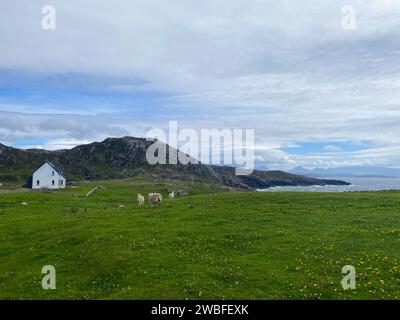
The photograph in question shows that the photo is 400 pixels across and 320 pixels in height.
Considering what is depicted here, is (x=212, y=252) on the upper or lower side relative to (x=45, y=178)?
lower

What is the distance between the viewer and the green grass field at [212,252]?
992 inches

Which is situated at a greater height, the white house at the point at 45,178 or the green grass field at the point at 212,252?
the white house at the point at 45,178

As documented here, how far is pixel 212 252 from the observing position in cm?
3177

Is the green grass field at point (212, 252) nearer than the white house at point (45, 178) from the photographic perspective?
Yes

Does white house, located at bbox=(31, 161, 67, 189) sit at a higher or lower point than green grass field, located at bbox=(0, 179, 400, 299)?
higher

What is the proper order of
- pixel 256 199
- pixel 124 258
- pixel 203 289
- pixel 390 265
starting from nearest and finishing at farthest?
1. pixel 203 289
2. pixel 390 265
3. pixel 124 258
4. pixel 256 199

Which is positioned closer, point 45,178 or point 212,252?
point 212,252

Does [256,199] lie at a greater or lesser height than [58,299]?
greater

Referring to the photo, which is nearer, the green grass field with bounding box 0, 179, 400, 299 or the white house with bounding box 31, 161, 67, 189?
the green grass field with bounding box 0, 179, 400, 299

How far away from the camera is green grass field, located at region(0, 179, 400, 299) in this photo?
82.7 feet

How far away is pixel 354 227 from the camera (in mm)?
37625
